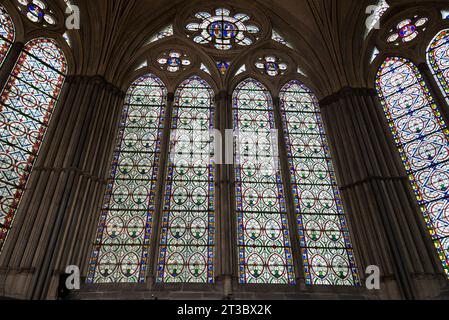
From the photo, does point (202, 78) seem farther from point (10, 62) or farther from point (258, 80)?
point (10, 62)

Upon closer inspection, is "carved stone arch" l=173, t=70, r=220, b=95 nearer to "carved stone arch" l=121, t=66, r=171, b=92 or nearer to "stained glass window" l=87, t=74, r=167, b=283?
"carved stone arch" l=121, t=66, r=171, b=92

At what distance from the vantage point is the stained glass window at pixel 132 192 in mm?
9094

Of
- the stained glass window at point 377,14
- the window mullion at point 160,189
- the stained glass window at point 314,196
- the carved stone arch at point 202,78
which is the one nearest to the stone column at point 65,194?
the window mullion at point 160,189

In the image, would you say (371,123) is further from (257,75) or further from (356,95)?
(257,75)

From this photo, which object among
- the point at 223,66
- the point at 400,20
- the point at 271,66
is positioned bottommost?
the point at 223,66

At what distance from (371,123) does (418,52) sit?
2.86 meters

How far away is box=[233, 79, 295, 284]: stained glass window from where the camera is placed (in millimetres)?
9234

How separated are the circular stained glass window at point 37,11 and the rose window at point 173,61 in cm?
316

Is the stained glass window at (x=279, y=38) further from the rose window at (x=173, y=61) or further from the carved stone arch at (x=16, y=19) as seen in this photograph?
the carved stone arch at (x=16, y=19)

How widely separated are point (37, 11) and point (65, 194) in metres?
5.56

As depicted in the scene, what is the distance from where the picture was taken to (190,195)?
10.2 meters

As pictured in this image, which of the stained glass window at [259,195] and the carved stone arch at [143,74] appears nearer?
the stained glass window at [259,195]

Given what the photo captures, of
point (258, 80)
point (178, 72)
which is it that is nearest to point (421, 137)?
point (258, 80)
